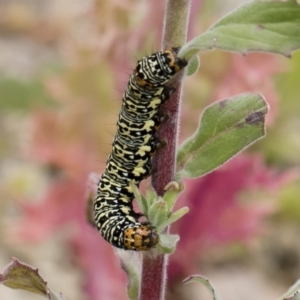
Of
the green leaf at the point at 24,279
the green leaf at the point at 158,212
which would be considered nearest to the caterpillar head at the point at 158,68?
the green leaf at the point at 158,212

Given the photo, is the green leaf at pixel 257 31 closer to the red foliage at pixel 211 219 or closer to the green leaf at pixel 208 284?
the green leaf at pixel 208 284

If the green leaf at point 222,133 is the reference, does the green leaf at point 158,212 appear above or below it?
below

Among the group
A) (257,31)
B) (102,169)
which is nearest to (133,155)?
(257,31)

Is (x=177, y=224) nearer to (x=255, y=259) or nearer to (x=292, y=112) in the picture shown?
(x=255, y=259)

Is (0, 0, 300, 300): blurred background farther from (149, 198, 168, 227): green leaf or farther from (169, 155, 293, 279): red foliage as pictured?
(149, 198, 168, 227): green leaf

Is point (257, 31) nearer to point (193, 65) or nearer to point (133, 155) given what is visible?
point (193, 65)

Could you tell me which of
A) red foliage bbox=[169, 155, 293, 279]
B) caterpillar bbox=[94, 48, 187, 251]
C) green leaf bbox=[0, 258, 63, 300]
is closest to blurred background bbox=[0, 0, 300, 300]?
red foliage bbox=[169, 155, 293, 279]
